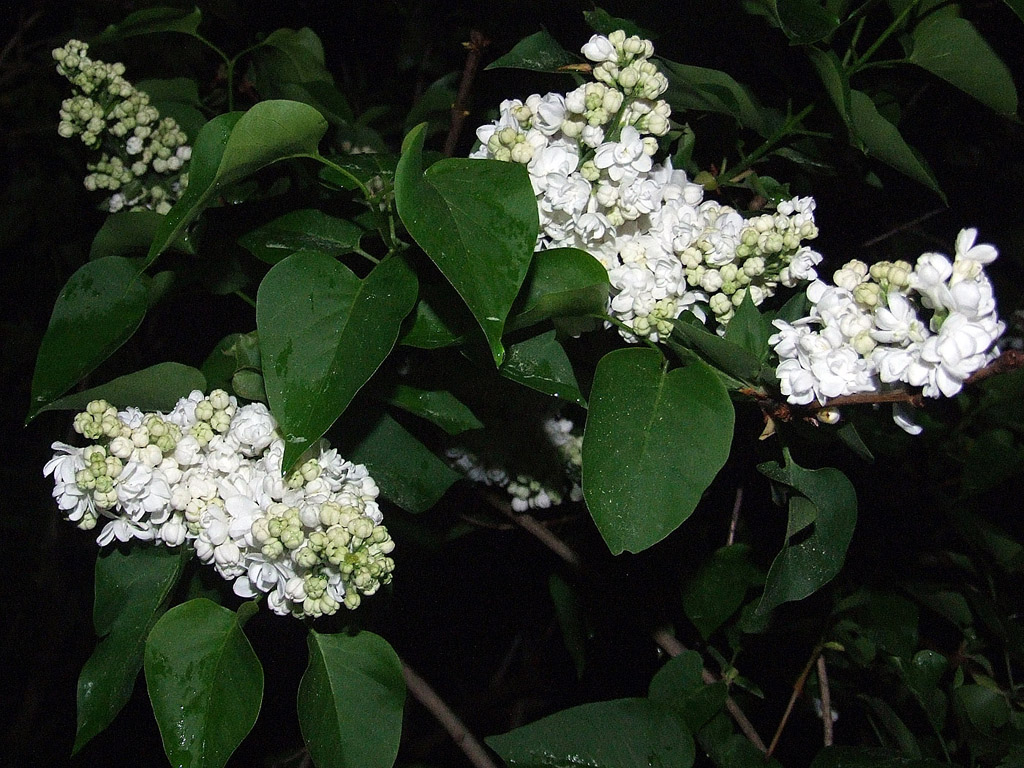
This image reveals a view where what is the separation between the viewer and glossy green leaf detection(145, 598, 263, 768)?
3.15ft

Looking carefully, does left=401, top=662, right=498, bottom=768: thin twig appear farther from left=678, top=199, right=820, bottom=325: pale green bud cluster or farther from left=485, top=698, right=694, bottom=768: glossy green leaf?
left=678, top=199, right=820, bottom=325: pale green bud cluster

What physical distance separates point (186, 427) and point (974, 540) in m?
1.54

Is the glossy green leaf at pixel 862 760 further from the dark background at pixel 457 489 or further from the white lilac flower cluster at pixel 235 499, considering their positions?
the white lilac flower cluster at pixel 235 499

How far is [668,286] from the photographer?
103cm

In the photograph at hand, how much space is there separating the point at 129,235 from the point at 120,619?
21.3 inches

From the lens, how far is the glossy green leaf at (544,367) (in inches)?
40.8

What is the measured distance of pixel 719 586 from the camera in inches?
59.6

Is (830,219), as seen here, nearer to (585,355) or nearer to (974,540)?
(974,540)

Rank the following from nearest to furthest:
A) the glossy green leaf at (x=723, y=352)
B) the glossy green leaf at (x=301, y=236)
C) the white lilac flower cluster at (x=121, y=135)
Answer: the glossy green leaf at (x=723, y=352)
the glossy green leaf at (x=301, y=236)
the white lilac flower cluster at (x=121, y=135)

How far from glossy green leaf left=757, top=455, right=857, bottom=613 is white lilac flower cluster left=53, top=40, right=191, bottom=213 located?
1113mm

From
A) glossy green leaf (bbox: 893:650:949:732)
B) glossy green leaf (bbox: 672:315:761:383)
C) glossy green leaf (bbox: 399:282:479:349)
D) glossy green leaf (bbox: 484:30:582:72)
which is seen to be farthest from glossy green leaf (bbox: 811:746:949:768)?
glossy green leaf (bbox: 484:30:582:72)

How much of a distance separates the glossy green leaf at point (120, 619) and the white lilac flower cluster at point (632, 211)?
0.67 m

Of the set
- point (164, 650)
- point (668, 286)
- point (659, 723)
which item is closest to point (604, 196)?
point (668, 286)

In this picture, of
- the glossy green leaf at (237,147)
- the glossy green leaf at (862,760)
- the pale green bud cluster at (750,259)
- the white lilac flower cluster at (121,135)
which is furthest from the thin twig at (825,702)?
the white lilac flower cluster at (121,135)
